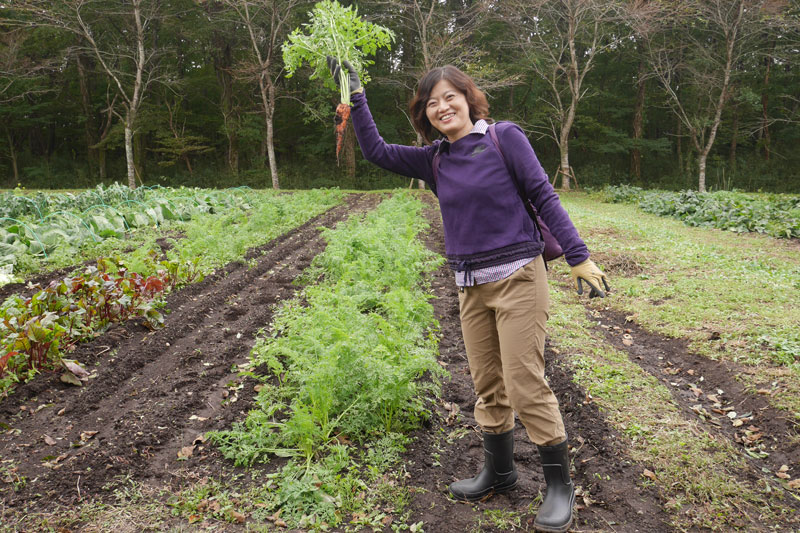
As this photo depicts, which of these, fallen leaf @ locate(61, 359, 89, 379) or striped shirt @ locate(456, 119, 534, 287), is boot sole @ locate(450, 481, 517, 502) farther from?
fallen leaf @ locate(61, 359, 89, 379)

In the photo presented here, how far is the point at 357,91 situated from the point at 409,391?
1837 millimetres

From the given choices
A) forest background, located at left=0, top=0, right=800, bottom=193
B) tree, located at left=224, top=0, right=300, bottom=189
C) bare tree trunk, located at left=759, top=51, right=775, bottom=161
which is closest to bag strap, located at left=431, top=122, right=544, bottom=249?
forest background, located at left=0, top=0, right=800, bottom=193

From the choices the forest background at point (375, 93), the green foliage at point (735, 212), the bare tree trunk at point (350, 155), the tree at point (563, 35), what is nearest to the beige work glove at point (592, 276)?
the green foliage at point (735, 212)

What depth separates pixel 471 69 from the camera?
2156 centimetres

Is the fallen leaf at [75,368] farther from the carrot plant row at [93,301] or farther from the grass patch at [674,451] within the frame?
the grass patch at [674,451]

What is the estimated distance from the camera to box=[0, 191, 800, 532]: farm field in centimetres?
266

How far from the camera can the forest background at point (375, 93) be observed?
2312 cm

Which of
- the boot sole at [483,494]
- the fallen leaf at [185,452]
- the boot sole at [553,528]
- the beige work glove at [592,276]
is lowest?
the boot sole at [483,494]

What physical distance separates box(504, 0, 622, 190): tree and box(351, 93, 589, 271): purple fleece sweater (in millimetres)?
20604

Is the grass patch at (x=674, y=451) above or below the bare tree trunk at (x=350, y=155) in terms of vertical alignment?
below

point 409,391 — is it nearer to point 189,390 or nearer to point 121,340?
point 189,390

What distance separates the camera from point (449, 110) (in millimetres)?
2418

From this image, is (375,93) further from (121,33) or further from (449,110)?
(449,110)

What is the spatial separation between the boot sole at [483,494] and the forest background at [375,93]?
20.4 meters
